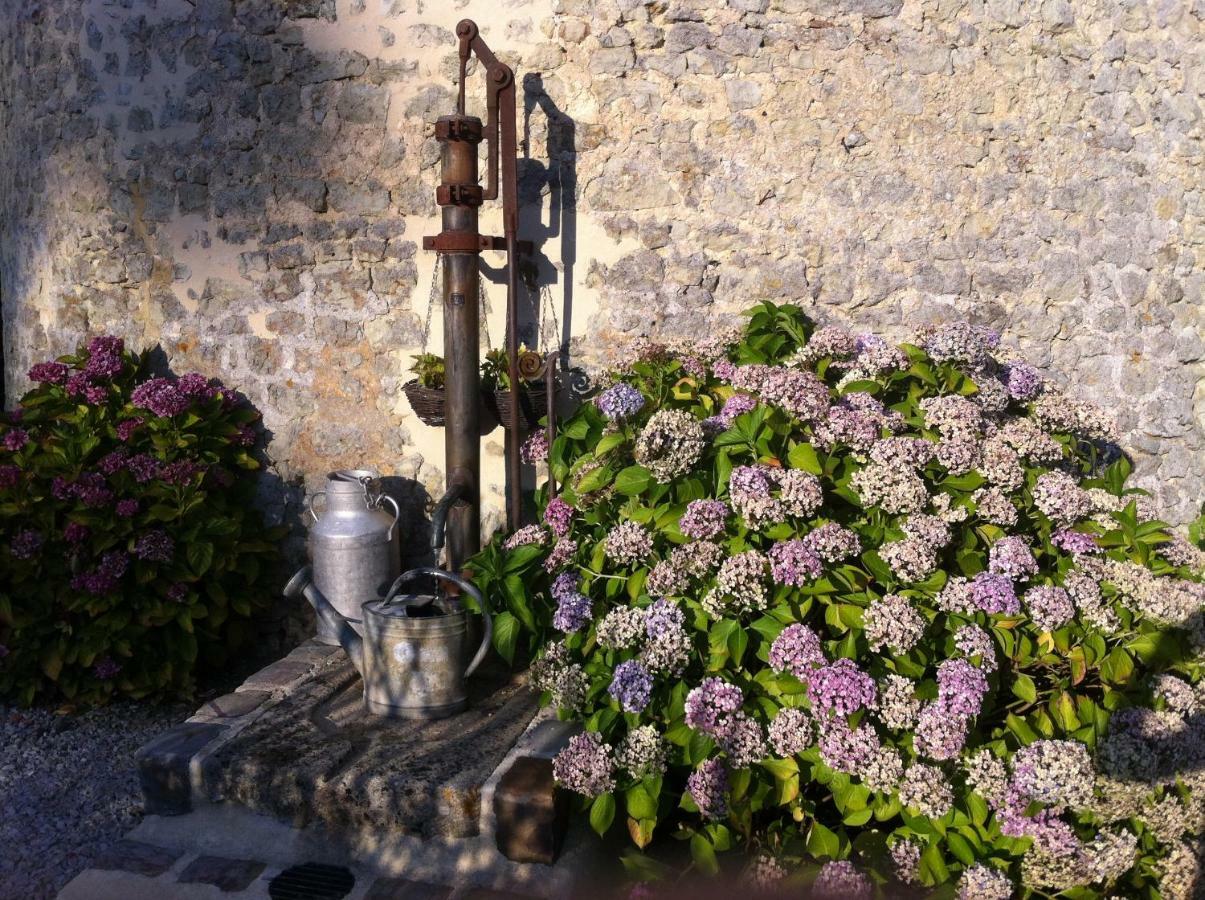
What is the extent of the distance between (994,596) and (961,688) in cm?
29

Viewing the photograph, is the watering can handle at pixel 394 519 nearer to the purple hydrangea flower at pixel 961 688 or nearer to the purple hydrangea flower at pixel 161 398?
the purple hydrangea flower at pixel 161 398

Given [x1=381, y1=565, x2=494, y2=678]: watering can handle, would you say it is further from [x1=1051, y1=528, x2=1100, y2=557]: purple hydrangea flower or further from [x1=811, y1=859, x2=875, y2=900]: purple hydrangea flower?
[x1=1051, y1=528, x2=1100, y2=557]: purple hydrangea flower

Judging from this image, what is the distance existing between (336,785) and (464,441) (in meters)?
1.43

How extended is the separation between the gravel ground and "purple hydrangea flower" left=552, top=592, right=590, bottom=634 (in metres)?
1.61

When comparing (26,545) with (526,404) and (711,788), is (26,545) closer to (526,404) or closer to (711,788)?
(526,404)

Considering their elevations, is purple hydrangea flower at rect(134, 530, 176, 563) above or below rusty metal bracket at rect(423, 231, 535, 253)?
below

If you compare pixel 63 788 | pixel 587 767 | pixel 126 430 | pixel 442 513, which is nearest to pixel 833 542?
pixel 587 767

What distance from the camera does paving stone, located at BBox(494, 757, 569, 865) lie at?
2770 mm

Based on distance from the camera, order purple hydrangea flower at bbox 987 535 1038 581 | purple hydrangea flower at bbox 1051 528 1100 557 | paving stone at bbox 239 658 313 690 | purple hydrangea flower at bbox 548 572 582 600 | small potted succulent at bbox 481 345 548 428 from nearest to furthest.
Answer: purple hydrangea flower at bbox 987 535 1038 581 → purple hydrangea flower at bbox 1051 528 1100 557 → purple hydrangea flower at bbox 548 572 582 600 → paving stone at bbox 239 658 313 690 → small potted succulent at bbox 481 345 548 428

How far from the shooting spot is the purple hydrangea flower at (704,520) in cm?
298

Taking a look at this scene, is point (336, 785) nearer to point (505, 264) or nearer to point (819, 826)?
point (819, 826)

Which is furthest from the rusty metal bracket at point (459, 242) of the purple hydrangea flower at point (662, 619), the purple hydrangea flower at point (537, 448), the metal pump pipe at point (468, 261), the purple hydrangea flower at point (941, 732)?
the purple hydrangea flower at point (941, 732)

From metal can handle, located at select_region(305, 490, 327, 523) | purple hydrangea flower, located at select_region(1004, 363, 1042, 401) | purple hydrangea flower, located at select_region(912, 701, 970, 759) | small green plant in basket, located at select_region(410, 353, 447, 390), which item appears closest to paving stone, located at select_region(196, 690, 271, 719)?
metal can handle, located at select_region(305, 490, 327, 523)

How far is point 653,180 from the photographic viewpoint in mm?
4098
